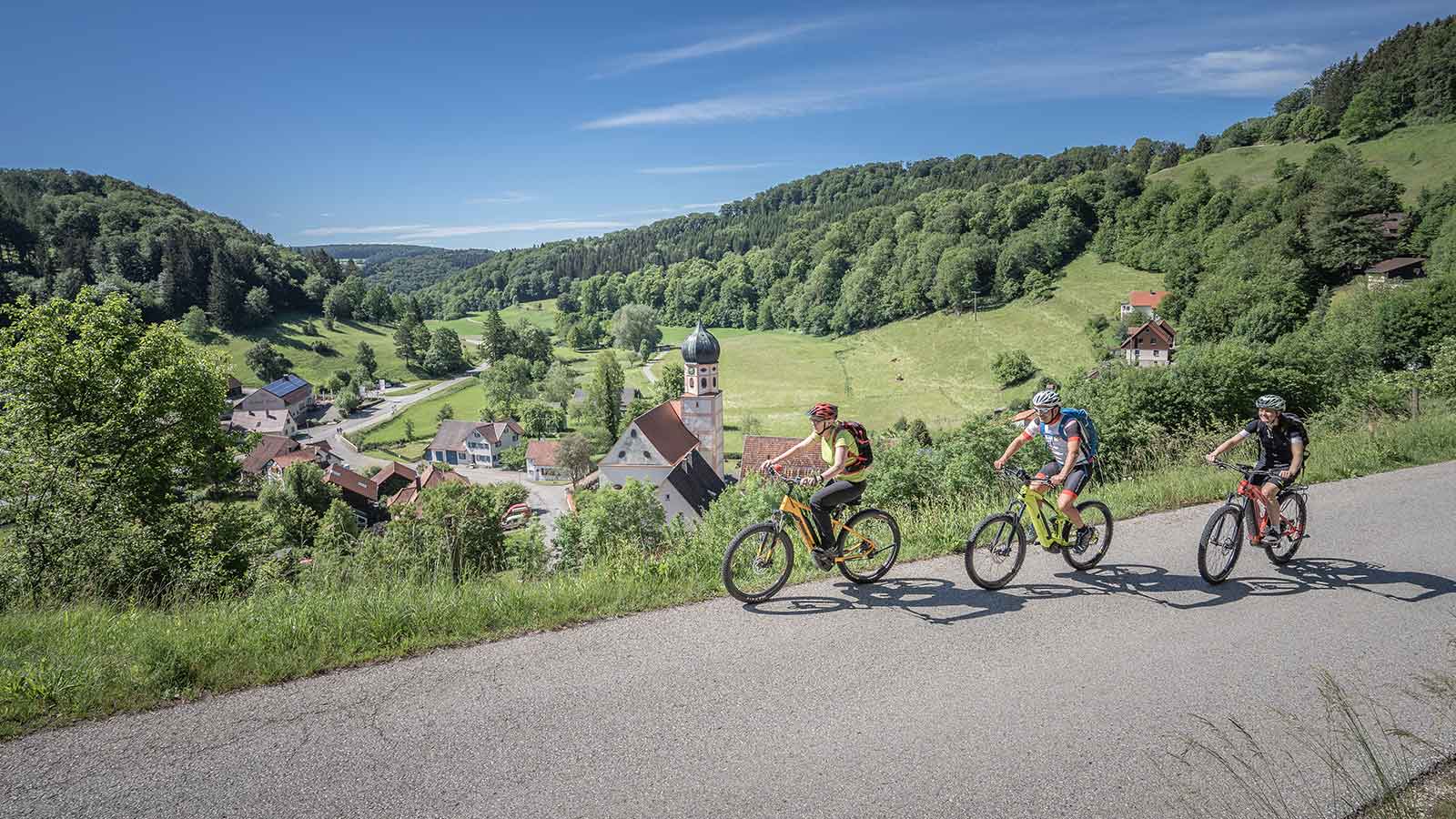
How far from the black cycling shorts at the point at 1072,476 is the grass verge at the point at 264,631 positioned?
1.32 meters

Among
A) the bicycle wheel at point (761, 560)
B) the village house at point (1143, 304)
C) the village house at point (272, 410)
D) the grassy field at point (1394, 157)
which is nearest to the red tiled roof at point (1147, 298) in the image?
the village house at point (1143, 304)

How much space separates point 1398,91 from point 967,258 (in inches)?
2146

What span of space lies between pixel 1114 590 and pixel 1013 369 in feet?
215

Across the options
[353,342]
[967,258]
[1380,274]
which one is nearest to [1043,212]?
[967,258]

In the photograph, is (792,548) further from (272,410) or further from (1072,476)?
(272,410)

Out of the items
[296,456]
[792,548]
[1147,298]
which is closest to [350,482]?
[296,456]

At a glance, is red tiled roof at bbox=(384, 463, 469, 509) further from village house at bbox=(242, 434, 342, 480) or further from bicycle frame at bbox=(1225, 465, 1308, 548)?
bicycle frame at bbox=(1225, 465, 1308, 548)

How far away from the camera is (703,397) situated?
52062 millimetres

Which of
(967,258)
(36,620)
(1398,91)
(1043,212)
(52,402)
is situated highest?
(1398,91)

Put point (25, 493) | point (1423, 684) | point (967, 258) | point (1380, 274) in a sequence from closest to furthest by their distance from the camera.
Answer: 1. point (1423, 684)
2. point (25, 493)
3. point (1380, 274)
4. point (967, 258)

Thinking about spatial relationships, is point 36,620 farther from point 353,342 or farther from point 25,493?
point 353,342

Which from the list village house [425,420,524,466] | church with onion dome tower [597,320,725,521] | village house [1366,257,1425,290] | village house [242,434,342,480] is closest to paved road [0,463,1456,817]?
church with onion dome tower [597,320,725,521]

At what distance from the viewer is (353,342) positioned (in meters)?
118

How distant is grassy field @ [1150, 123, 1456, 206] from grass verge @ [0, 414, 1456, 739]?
306ft
